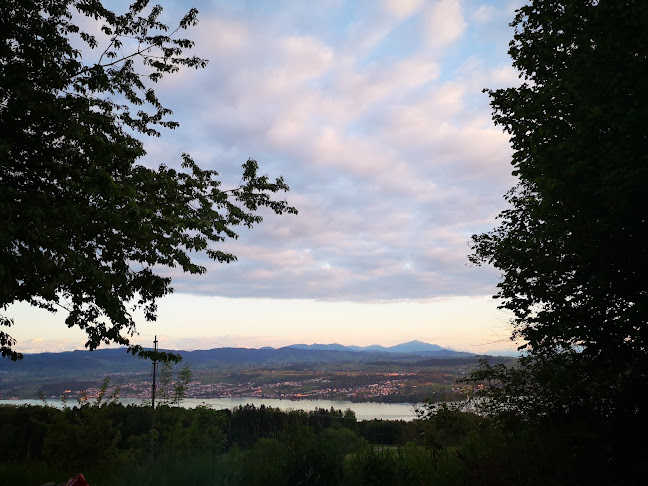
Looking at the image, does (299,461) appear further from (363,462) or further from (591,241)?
(591,241)

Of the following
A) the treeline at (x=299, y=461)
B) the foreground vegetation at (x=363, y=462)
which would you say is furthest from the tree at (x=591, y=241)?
the treeline at (x=299, y=461)

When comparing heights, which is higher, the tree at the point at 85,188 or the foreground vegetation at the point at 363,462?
the tree at the point at 85,188

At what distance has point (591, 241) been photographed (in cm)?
896

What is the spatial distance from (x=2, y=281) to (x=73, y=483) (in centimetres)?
396

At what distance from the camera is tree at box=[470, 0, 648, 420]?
8.21 meters

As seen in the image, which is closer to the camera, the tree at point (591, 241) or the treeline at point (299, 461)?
the treeline at point (299, 461)

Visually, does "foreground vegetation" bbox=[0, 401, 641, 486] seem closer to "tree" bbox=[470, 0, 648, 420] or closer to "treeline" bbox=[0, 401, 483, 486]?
"treeline" bbox=[0, 401, 483, 486]

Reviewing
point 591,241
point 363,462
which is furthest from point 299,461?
point 591,241

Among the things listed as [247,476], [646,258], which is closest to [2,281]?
[247,476]

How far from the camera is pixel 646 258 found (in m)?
9.09

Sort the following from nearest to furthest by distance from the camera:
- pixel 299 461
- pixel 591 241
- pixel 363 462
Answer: pixel 299 461
pixel 363 462
pixel 591 241

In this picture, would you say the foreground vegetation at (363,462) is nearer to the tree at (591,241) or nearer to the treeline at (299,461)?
the treeline at (299,461)

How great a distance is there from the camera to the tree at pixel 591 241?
8.21 meters

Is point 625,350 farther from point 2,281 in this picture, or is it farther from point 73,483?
point 2,281
